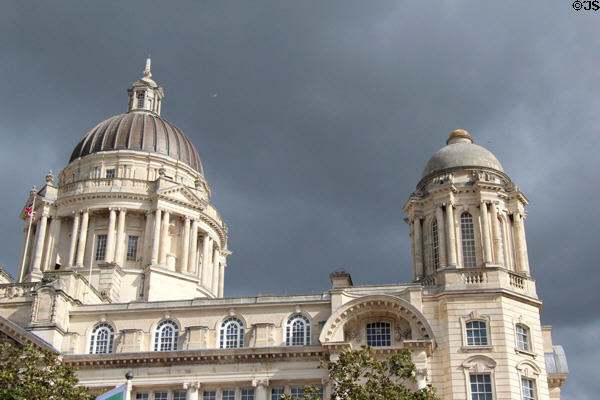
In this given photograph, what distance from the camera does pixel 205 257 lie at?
72438 mm

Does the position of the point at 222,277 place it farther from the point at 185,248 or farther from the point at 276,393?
the point at 276,393

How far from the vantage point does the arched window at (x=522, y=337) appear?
4844cm

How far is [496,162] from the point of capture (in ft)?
184

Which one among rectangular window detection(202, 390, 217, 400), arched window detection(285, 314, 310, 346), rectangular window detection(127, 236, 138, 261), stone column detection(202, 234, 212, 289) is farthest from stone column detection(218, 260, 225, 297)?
rectangular window detection(202, 390, 217, 400)

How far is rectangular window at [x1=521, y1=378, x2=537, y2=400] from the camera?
154 feet

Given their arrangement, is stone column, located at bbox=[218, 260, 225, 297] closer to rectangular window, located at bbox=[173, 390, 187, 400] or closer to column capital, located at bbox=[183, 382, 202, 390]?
rectangular window, located at bbox=[173, 390, 187, 400]

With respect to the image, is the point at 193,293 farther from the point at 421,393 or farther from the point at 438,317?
the point at 421,393

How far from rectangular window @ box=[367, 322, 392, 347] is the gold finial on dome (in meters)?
15.5

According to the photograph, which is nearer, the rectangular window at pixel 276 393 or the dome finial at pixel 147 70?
the rectangular window at pixel 276 393

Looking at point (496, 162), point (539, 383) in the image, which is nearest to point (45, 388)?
point (539, 383)

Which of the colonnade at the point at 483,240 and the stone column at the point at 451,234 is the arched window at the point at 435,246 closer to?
the colonnade at the point at 483,240

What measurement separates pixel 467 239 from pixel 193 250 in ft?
83.5

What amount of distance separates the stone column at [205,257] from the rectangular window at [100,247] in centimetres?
896

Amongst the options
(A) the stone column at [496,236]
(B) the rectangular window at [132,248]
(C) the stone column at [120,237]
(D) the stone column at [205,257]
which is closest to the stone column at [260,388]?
(A) the stone column at [496,236]
